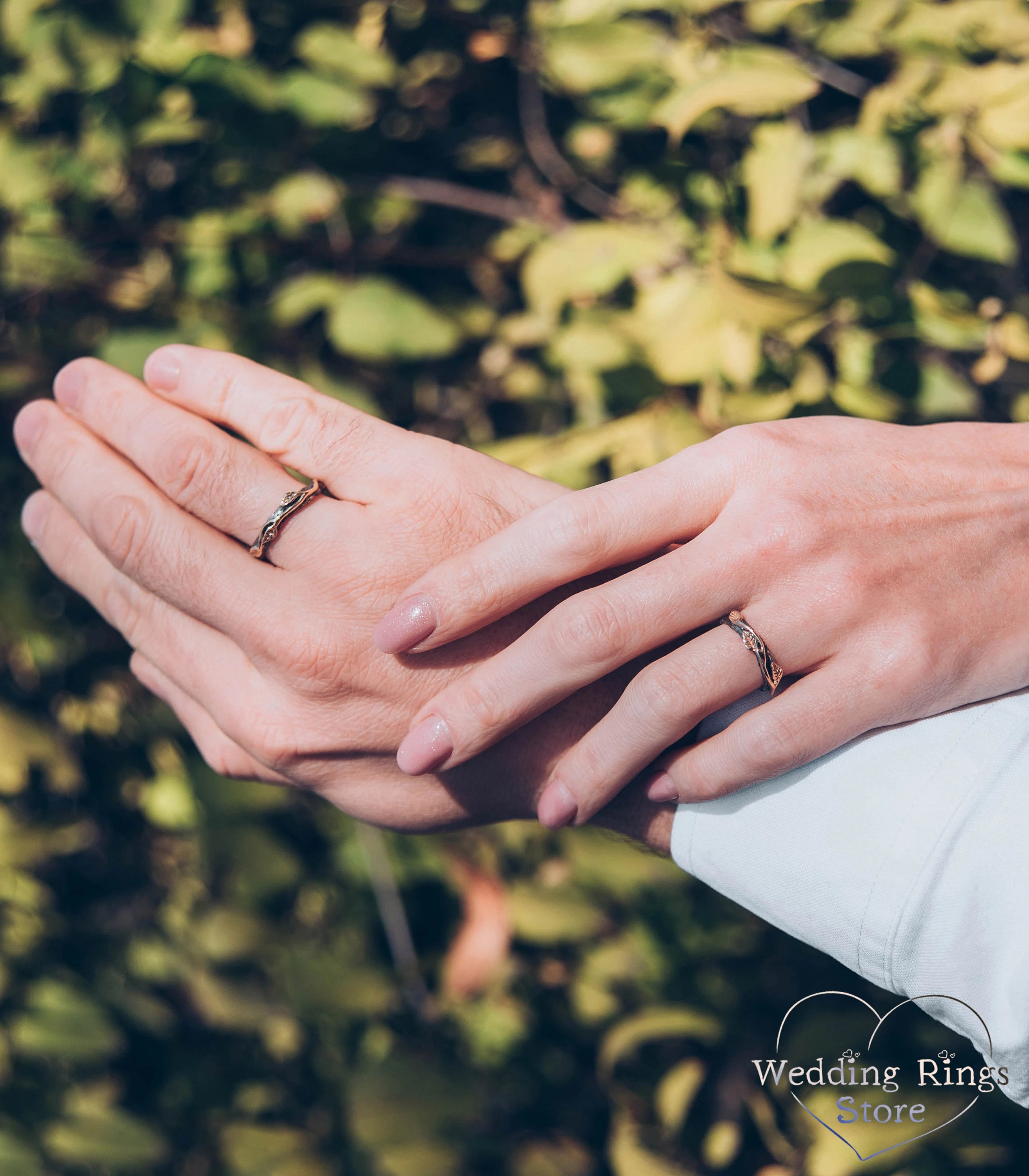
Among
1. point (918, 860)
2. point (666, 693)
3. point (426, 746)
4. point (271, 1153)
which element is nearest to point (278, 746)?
point (426, 746)

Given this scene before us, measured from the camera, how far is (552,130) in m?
1.16

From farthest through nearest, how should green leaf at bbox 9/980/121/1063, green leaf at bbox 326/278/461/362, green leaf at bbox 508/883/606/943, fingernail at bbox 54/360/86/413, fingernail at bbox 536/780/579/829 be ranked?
green leaf at bbox 9/980/121/1063 < green leaf at bbox 508/883/606/943 < green leaf at bbox 326/278/461/362 < fingernail at bbox 54/360/86/413 < fingernail at bbox 536/780/579/829

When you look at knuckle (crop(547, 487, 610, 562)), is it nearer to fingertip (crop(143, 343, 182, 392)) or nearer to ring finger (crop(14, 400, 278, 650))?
ring finger (crop(14, 400, 278, 650))

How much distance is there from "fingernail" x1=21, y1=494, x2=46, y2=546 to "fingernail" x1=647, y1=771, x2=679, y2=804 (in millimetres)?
740

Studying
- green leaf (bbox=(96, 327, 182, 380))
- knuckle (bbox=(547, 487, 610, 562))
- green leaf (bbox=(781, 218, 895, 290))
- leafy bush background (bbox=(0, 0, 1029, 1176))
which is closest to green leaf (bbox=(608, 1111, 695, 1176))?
leafy bush background (bbox=(0, 0, 1029, 1176))

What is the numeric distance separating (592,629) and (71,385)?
0.60 metres

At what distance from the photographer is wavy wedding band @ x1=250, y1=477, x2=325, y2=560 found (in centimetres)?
75

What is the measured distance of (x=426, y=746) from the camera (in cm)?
72

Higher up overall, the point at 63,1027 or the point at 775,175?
the point at 775,175

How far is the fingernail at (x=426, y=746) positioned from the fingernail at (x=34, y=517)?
1.78 feet

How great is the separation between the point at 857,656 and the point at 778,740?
0.31ft

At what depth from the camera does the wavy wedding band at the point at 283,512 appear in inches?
29.6

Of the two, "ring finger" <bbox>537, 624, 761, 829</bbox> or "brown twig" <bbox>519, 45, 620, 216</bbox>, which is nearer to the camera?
"ring finger" <bbox>537, 624, 761, 829</bbox>

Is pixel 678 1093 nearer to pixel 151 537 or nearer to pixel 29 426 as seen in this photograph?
pixel 151 537
